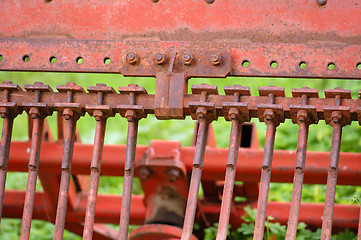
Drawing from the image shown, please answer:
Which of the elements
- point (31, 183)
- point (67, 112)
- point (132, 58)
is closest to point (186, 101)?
point (132, 58)

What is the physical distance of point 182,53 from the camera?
11.0 ft

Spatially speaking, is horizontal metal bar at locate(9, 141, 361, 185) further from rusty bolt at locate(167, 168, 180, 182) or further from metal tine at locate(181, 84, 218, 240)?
metal tine at locate(181, 84, 218, 240)

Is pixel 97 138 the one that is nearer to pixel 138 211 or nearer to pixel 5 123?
pixel 5 123

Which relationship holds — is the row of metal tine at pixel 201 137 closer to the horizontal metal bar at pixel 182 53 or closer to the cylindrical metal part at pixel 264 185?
the cylindrical metal part at pixel 264 185

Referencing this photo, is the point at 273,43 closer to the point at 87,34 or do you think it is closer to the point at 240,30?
the point at 240,30

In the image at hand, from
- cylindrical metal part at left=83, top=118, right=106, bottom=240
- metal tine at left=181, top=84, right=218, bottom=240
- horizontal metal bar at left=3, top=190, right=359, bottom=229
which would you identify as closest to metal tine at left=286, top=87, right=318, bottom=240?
metal tine at left=181, top=84, right=218, bottom=240

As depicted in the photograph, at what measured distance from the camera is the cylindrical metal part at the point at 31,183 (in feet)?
10.6

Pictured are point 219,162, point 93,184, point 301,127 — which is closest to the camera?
point 301,127

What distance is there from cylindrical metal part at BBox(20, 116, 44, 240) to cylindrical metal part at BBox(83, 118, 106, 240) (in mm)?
287

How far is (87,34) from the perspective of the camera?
3523 millimetres

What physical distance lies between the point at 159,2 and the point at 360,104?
1168 millimetres

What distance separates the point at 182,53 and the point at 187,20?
203mm

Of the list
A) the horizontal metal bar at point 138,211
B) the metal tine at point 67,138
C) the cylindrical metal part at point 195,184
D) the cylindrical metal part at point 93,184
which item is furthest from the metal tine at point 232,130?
the horizontal metal bar at point 138,211

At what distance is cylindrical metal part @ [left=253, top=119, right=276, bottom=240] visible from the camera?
3010 millimetres
